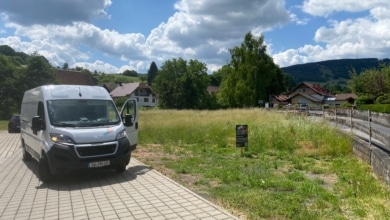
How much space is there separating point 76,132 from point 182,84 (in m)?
69.6

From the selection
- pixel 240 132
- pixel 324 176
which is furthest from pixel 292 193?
pixel 240 132

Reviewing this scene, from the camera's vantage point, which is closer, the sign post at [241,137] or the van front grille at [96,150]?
the van front grille at [96,150]

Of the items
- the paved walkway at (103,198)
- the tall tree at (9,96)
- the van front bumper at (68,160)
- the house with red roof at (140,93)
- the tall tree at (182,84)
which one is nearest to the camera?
the paved walkway at (103,198)

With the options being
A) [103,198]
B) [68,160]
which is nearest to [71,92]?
[68,160]

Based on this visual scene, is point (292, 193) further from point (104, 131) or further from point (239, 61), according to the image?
point (239, 61)

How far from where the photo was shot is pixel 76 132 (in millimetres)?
8211

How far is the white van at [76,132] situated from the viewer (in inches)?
316

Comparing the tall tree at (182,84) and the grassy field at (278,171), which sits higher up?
the tall tree at (182,84)

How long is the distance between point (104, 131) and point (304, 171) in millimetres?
5192

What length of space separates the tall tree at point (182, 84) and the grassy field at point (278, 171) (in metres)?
60.0

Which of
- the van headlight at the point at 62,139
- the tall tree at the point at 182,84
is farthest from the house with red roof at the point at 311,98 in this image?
the van headlight at the point at 62,139

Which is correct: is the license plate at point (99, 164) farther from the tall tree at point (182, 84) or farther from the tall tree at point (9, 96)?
the tall tree at point (182, 84)

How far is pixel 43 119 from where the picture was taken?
8.76 metres

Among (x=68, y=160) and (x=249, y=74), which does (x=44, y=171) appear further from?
(x=249, y=74)
